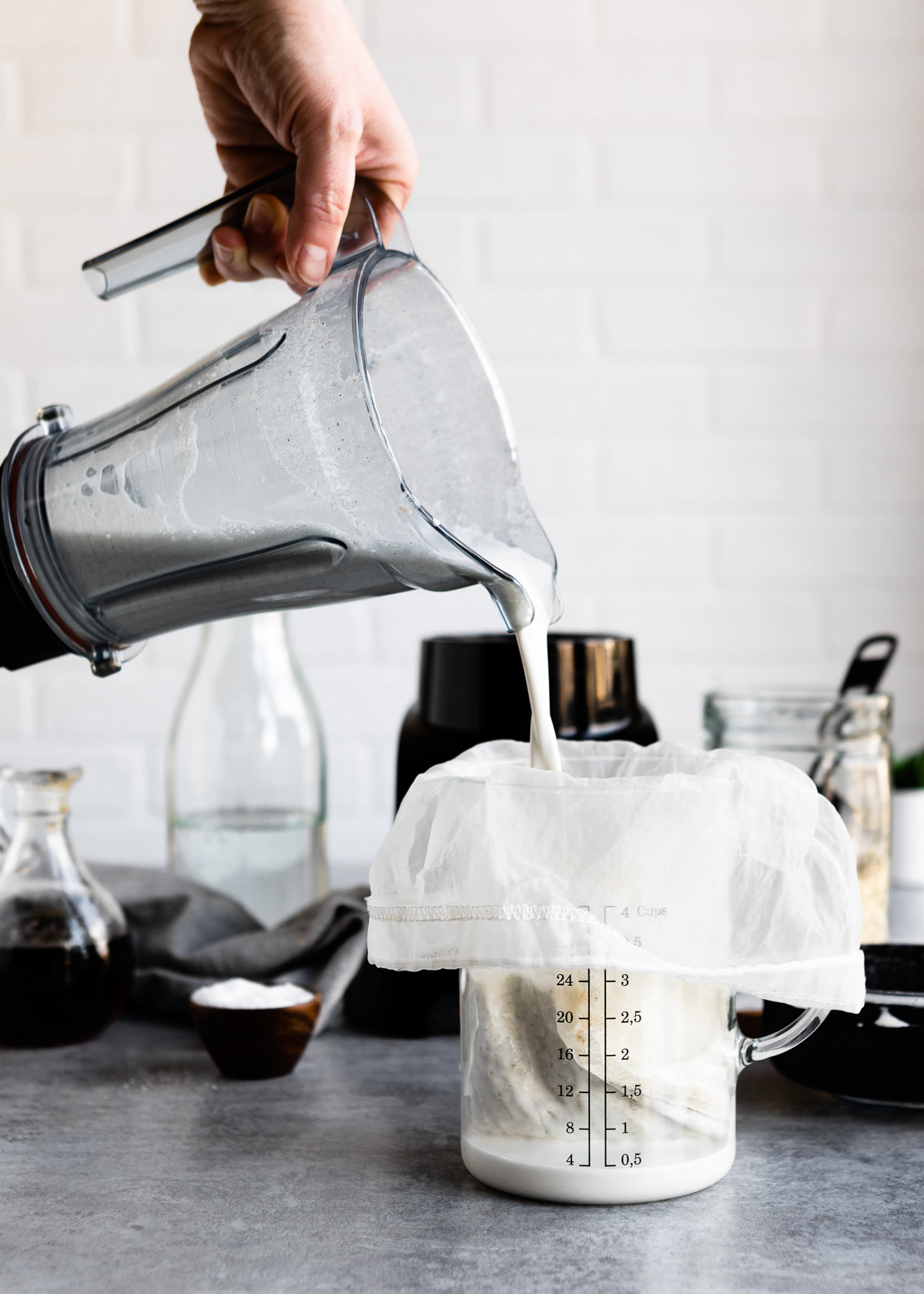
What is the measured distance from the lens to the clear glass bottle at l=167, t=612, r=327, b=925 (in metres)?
1.03

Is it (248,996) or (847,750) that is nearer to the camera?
(248,996)

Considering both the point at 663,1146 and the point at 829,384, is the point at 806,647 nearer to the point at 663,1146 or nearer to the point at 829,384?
the point at 829,384

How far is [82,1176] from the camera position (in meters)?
0.57

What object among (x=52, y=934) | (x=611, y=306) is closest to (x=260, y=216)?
(x=52, y=934)

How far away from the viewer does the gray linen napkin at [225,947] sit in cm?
81

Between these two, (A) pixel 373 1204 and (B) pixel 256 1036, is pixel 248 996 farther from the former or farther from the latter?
(A) pixel 373 1204

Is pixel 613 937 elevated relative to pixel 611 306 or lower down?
lower down

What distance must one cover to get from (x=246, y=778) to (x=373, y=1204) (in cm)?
54

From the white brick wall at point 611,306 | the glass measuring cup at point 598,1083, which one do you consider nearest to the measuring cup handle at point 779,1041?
the glass measuring cup at point 598,1083

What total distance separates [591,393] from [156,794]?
767mm

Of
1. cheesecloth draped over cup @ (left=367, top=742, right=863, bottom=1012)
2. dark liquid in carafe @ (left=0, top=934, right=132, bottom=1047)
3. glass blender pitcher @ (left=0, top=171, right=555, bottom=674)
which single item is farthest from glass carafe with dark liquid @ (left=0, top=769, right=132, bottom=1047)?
cheesecloth draped over cup @ (left=367, top=742, right=863, bottom=1012)

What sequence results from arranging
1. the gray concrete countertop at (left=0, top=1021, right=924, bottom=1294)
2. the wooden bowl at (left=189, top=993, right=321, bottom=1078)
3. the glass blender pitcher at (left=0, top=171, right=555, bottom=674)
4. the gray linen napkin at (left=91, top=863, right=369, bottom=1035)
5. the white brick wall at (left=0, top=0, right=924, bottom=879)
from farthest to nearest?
the white brick wall at (left=0, top=0, right=924, bottom=879)
the gray linen napkin at (left=91, top=863, right=369, bottom=1035)
the wooden bowl at (left=189, top=993, right=321, bottom=1078)
the glass blender pitcher at (left=0, top=171, right=555, bottom=674)
the gray concrete countertop at (left=0, top=1021, right=924, bottom=1294)

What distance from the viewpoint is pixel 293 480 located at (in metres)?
0.58

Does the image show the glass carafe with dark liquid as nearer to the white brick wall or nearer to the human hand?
the human hand
